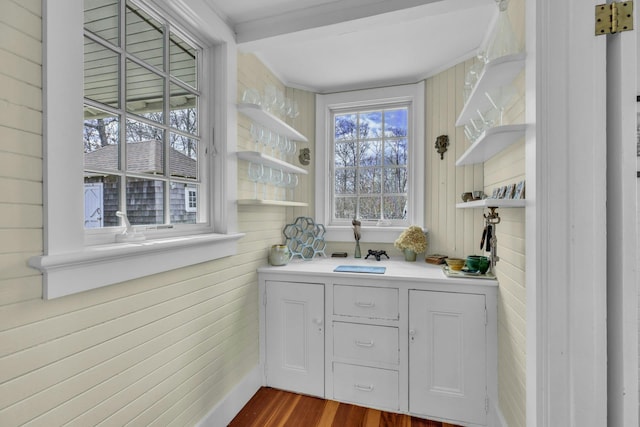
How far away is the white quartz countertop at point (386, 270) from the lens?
5.98ft

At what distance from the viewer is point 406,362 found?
1885 mm

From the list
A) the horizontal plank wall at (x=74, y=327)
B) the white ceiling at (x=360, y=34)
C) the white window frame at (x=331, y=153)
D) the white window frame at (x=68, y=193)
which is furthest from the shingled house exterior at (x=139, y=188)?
the white window frame at (x=331, y=153)

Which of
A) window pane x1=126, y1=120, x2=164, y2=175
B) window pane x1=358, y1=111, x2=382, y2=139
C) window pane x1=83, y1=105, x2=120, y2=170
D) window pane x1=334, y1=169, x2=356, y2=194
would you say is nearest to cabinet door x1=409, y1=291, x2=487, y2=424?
window pane x1=334, y1=169, x2=356, y2=194

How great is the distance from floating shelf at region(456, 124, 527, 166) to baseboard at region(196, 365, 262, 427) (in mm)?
2117

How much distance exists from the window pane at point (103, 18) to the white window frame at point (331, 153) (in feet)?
5.76

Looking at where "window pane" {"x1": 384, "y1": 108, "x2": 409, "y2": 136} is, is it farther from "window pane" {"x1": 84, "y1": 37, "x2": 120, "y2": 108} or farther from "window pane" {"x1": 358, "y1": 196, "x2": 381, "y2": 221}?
"window pane" {"x1": 84, "y1": 37, "x2": 120, "y2": 108}

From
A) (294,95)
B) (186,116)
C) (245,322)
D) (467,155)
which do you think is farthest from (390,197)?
(186,116)

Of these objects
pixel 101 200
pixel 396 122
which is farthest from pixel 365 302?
pixel 396 122

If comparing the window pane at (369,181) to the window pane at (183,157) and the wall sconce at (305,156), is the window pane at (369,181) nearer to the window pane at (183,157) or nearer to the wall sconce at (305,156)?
the wall sconce at (305,156)

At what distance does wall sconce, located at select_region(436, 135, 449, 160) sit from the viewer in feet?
8.08

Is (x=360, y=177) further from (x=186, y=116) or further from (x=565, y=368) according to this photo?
(x=565, y=368)

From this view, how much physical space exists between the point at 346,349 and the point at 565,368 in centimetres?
125

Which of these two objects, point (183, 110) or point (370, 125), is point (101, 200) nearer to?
point (183, 110)

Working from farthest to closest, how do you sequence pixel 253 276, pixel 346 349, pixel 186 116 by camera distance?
pixel 253 276 → pixel 346 349 → pixel 186 116
